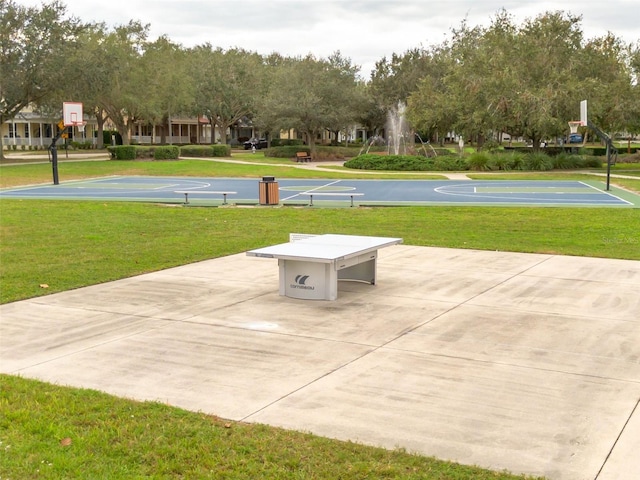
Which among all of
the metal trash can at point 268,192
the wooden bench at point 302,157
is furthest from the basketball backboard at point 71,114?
the wooden bench at point 302,157

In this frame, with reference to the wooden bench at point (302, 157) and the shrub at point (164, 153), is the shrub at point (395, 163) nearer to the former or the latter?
the wooden bench at point (302, 157)

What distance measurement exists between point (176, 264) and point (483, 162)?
1369 inches

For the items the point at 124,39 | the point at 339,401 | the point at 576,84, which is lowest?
the point at 339,401

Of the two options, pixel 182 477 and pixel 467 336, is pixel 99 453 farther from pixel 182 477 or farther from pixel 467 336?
pixel 467 336

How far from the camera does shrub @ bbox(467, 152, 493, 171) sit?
45.0 m

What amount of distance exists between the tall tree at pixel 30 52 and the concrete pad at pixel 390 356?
43.6 meters

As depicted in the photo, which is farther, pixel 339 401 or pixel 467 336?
pixel 467 336

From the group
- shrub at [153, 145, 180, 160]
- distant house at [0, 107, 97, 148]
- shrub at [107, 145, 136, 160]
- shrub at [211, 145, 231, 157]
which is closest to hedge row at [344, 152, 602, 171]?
shrub at [153, 145, 180, 160]

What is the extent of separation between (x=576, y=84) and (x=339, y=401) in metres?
40.4

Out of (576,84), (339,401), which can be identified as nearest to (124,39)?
(576,84)

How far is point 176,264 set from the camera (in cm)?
1279

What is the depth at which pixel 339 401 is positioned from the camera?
6.20 meters

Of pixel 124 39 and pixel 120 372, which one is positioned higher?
pixel 124 39

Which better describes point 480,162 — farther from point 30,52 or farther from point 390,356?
point 390,356
